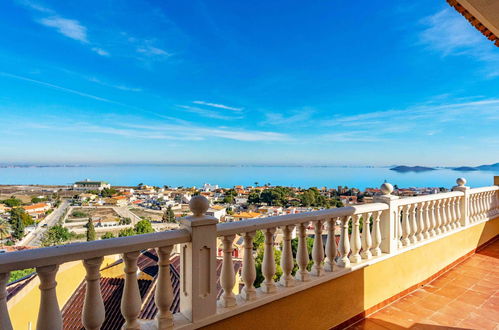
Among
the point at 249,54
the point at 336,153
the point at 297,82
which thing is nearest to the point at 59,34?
the point at 249,54

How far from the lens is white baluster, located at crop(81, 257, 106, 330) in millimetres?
1231

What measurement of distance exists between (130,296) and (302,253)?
1312 mm

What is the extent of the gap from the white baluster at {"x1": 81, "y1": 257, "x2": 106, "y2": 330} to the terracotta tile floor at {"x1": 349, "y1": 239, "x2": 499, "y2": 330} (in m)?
2.28

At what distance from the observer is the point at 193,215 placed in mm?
1576

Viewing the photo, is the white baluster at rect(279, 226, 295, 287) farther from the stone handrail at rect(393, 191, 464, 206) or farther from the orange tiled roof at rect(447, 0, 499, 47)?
the orange tiled roof at rect(447, 0, 499, 47)

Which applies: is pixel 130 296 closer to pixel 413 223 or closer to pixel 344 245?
pixel 344 245

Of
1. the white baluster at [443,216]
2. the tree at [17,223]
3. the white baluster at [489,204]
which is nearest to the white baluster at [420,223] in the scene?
the white baluster at [443,216]

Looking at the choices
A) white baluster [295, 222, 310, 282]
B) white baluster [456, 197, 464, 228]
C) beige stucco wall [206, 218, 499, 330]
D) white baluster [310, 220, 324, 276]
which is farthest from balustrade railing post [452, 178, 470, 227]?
white baluster [295, 222, 310, 282]

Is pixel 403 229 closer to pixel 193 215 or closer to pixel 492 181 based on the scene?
pixel 193 215

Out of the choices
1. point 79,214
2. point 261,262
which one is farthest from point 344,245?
point 79,214

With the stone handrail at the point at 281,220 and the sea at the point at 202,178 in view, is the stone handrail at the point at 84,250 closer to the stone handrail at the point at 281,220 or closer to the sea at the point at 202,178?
the stone handrail at the point at 281,220

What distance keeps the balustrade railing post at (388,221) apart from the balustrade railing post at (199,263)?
2.11 m

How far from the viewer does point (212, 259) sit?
5.22 feet

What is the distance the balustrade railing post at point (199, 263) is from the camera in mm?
1534
